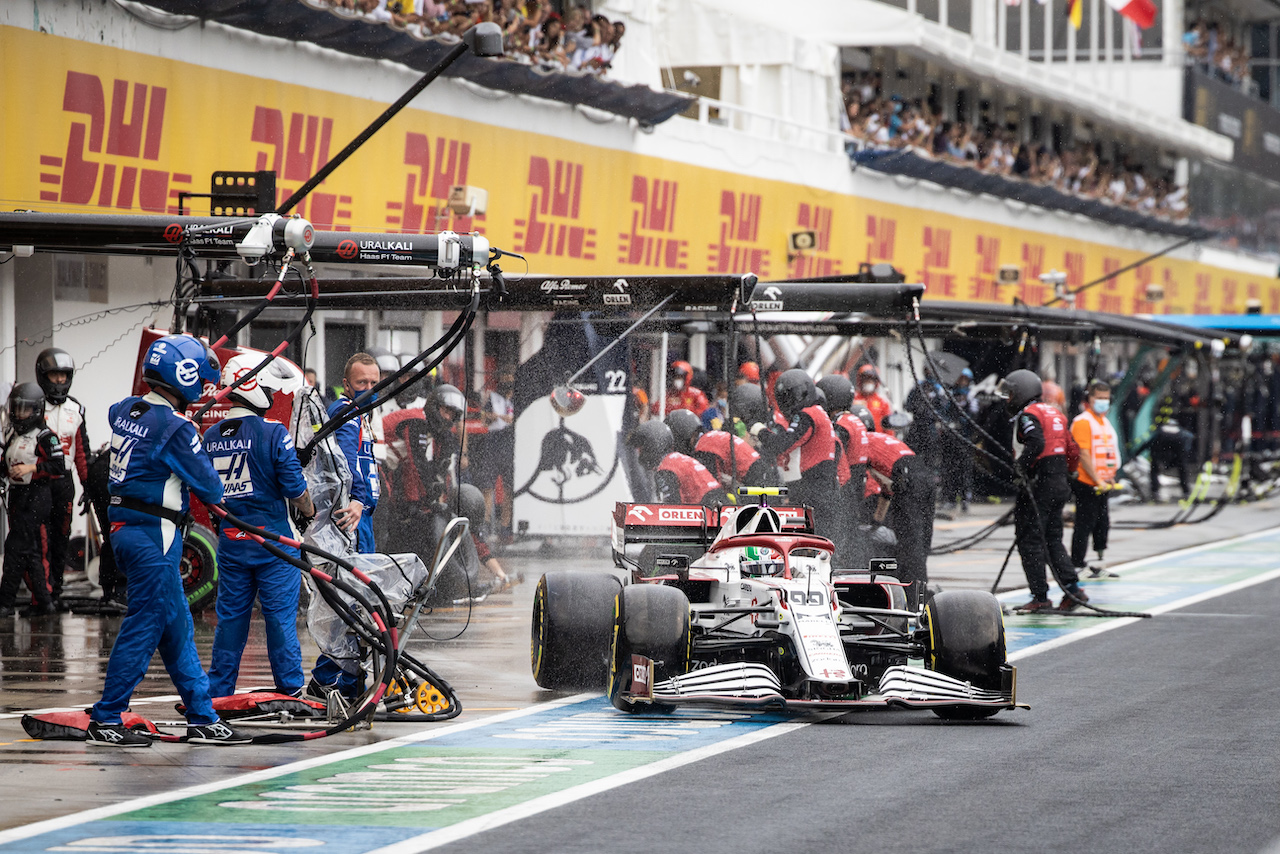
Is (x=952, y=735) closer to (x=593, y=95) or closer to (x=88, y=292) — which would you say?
(x=88, y=292)

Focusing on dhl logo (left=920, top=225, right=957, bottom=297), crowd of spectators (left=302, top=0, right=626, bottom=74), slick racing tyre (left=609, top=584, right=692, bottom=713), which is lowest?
slick racing tyre (left=609, top=584, right=692, bottom=713)

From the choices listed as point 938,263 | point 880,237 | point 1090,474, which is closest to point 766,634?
point 1090,474

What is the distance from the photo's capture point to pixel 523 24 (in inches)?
829

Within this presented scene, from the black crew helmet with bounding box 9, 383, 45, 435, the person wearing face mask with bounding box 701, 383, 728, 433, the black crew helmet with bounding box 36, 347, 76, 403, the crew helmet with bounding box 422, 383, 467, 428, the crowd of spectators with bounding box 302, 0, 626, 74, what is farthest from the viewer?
the crowd of spectators with bounding box 302, 0, 626, 74

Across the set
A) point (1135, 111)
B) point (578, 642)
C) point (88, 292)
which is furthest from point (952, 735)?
point (1135, 111)

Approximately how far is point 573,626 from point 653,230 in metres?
14.3

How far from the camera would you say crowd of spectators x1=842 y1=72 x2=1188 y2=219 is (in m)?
31.8

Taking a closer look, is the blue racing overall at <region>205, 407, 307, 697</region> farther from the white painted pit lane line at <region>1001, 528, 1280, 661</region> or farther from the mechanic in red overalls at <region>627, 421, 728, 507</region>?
the white painted pit lane line at <region>1001, 528, 1280, 661</region>

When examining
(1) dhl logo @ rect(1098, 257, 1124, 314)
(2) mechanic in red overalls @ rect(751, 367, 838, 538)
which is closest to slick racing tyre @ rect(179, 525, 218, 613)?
(2) mechanic in red overalls @ rect(751, 367, 838, 538)

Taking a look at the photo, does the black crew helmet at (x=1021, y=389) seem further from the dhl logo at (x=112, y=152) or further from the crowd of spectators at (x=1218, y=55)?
the crowd of spectators at (x=1218, y=55)

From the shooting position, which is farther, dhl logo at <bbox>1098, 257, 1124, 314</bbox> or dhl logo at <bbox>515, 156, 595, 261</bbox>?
dhl logo at <bbox>1098, 257, 1124, 314</bbox>

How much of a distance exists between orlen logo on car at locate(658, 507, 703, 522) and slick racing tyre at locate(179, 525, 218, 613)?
3909mm

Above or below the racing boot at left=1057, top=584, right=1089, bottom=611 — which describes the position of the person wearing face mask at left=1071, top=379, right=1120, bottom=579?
above

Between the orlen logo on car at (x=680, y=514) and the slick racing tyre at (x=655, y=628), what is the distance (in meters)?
1.84
